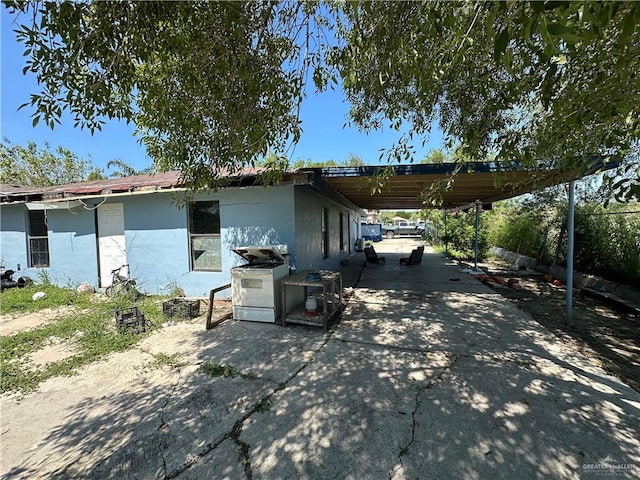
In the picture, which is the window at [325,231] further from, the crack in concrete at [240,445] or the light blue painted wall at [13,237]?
the light blue painted wall at [13,237]

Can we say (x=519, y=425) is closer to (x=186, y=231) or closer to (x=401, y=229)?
(x=186, y=231)

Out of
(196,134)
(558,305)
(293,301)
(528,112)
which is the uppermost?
(528,112)

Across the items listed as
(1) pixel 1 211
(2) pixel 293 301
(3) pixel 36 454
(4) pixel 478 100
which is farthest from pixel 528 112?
(1) pixel 1 211

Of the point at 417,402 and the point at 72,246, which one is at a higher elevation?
A: the point at 72,246

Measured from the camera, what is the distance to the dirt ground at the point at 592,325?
3.43 m

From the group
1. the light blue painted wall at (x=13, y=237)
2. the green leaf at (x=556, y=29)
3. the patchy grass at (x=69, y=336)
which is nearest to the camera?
the green leaf at (x=556, y=29)

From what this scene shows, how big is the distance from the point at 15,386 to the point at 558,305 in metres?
8.46

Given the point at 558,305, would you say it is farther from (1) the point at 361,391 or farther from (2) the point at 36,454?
(2) the point at 36,454

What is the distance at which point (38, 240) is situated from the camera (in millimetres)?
7691

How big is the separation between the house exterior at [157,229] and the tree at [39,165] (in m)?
13.8

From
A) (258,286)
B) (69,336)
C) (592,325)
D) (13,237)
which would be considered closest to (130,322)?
(69,336)

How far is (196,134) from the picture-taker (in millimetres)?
3512

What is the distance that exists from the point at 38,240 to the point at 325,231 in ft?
25.9

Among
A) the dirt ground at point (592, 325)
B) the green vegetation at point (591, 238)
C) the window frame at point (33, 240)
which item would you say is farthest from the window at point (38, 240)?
the green vegetation at point (591, 238)
